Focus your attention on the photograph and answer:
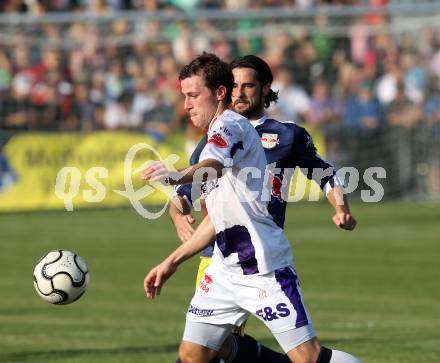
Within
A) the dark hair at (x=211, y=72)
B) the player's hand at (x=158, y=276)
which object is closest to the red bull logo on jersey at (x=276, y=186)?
the dark hair at (x=211, y=72)

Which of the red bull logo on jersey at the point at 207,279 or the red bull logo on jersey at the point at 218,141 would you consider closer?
the red bull logo on jersey at the point at 218,141

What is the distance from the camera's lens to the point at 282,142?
765 centimetres

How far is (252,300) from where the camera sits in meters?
6.79

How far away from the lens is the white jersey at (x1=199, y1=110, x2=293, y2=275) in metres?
6.78

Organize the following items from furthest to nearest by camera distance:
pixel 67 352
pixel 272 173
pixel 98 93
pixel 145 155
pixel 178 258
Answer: pixel 98 93, pixel 145 155, pixel 67 352, pixel 272 173, pixel 178 258

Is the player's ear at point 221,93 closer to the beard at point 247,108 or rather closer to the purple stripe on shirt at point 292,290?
the beard at point 247,108

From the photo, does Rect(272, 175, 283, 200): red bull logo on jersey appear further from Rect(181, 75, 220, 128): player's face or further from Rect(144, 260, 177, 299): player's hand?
Rect(144, 260, 177, 299): player's hand

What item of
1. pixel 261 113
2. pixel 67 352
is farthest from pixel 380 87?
pixel 261 113

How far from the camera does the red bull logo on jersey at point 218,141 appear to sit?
21.1 ft

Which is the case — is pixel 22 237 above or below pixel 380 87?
below

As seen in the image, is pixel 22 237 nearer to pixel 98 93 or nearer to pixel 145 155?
pixel 145 155

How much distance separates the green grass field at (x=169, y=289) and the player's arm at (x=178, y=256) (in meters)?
2.98

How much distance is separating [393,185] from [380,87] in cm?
212

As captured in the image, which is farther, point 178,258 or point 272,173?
point 272,173
